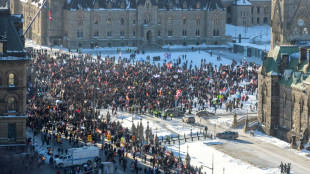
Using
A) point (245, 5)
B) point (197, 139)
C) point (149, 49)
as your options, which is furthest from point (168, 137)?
point (245, 5)

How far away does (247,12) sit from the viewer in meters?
194

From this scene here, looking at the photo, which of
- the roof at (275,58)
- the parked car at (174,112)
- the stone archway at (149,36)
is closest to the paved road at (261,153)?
the roof at (275,58)

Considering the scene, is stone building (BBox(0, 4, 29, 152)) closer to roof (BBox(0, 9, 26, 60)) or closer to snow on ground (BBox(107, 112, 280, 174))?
roof (BBox(0, 9, 26, 60))

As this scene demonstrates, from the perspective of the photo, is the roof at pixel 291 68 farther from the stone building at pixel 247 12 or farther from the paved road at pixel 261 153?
the stone building at pixel 247 12

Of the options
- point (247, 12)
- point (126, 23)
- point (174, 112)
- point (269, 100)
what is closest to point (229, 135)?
point (269, 100)

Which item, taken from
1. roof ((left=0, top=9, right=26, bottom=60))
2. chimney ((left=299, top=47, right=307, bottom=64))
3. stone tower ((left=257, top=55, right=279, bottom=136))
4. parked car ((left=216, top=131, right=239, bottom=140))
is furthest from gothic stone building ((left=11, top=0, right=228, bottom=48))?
roof ((left=0, top=9, right=26, bottom=60))

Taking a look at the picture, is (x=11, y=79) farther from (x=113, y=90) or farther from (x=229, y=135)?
(x=113, y=90)

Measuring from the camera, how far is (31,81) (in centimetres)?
11669

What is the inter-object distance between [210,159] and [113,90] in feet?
105

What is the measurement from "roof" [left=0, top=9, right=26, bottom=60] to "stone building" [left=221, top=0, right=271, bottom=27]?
11663 cm

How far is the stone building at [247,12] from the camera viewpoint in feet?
636

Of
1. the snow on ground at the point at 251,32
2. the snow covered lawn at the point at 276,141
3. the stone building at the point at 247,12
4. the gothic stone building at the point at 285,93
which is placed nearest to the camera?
the snow covered lawn at the point at 276,141

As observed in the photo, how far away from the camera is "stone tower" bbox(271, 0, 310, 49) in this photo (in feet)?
380

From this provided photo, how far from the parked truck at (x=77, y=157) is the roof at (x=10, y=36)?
976 cm
